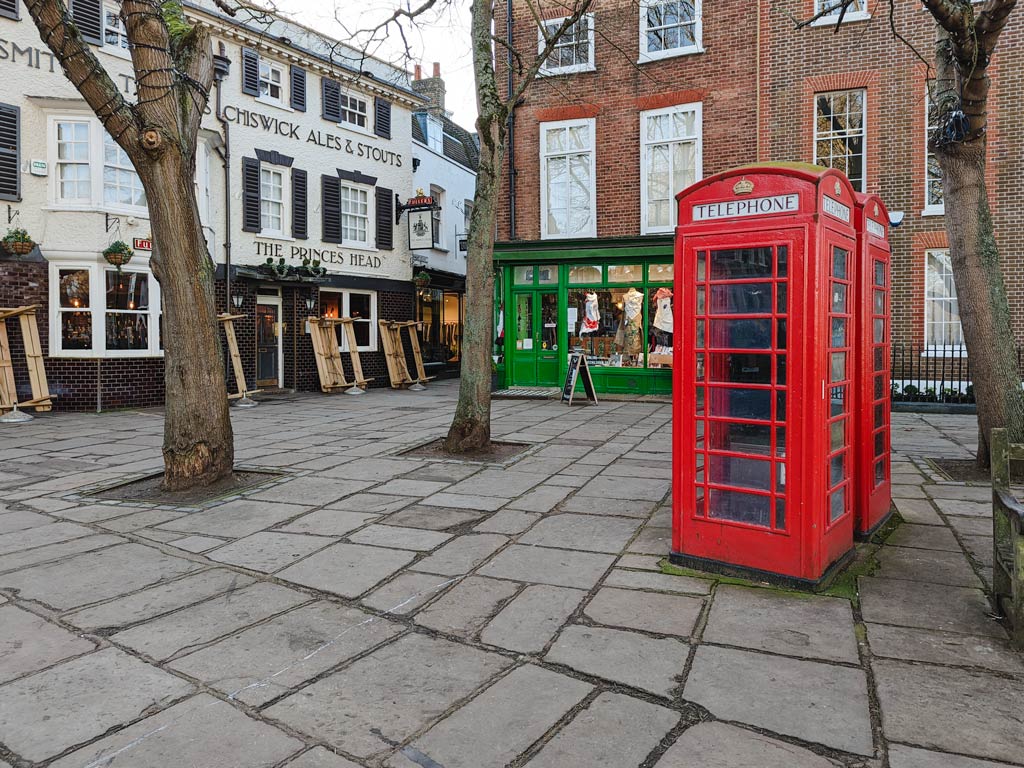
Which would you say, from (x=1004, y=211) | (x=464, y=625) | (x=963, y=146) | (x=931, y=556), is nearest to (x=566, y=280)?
(x=1004, y=211)

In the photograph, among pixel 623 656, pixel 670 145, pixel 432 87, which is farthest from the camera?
pixel 432 87

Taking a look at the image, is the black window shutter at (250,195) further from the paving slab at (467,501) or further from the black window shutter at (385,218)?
the paving slab at (467,501)

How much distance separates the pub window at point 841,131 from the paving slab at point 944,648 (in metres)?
13.0

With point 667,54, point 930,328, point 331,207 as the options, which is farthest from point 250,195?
point 930,328

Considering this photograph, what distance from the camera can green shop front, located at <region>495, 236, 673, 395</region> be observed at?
49.9ft

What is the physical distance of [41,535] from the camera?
17.4 ft

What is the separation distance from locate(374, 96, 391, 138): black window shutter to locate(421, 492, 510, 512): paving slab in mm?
16528

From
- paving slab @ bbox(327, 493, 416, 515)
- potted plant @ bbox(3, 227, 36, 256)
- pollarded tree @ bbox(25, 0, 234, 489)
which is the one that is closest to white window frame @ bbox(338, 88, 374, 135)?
potted plant @ bbox(3, 227, 36, 256)

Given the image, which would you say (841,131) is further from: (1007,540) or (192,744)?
(192,744)

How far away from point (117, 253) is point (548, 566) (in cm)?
1272

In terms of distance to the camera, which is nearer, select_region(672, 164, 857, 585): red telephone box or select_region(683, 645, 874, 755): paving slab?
select_region(683, 645, 874, 755): paving slab

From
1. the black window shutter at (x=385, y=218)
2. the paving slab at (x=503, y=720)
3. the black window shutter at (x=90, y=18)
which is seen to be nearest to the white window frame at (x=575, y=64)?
the black window shutter at (x=385, y=218)

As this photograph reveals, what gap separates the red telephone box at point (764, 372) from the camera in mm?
3811

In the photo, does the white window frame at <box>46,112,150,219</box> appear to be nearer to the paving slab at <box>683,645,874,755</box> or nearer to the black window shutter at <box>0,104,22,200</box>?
the black window shutter at <box>0,104,22,200</box>
